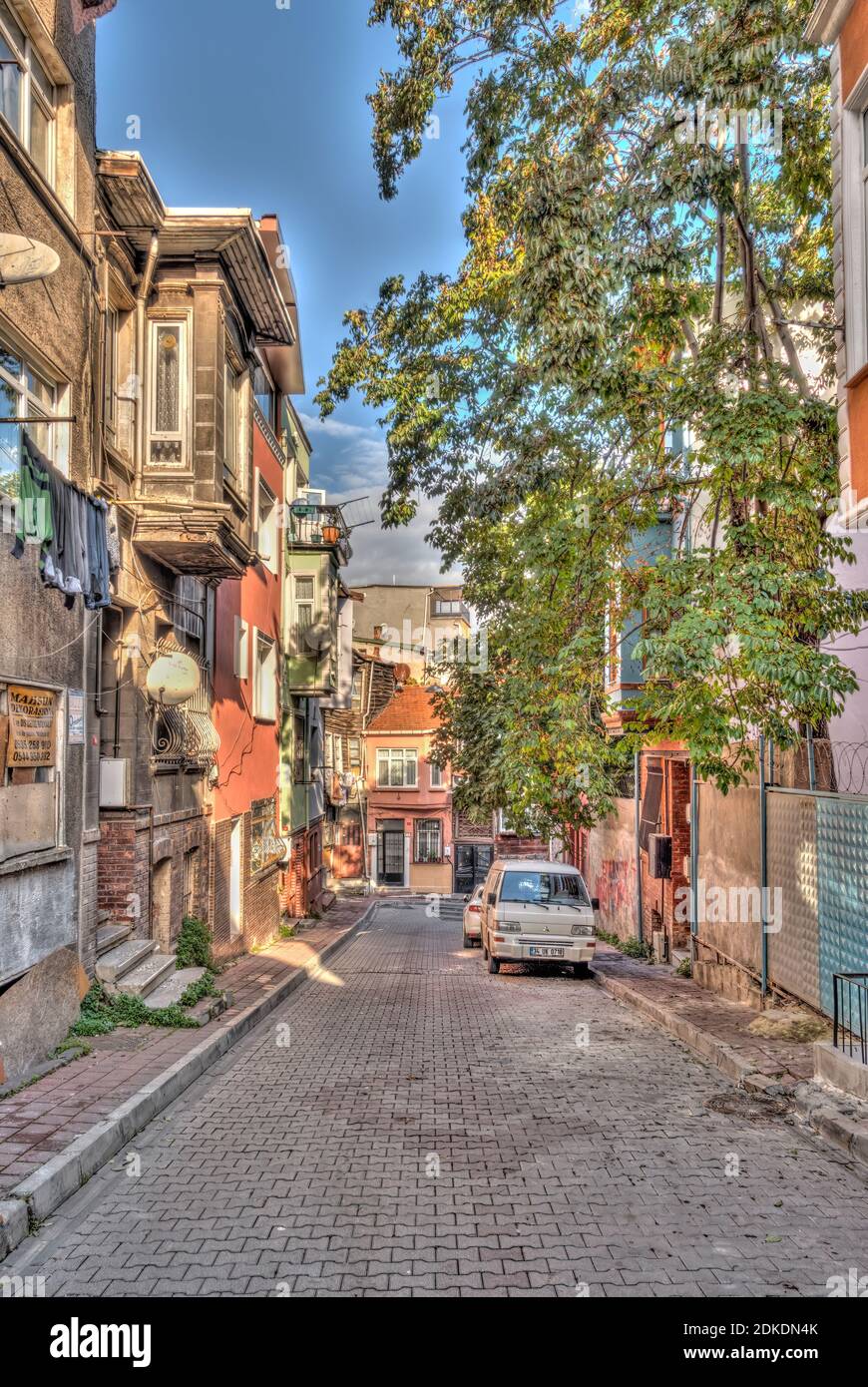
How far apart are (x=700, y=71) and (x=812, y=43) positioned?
3.63ft

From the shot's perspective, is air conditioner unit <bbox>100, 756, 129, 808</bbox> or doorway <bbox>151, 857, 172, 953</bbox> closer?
Result: air conditioner unit <bbox>100, 756, 129, 808</bbox>

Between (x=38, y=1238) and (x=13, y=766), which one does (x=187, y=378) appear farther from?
(x=38, y=1238)

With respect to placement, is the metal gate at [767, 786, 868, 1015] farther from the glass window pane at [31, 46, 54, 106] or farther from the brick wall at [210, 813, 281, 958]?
the glass window pane at [31, 46, 54, 106]

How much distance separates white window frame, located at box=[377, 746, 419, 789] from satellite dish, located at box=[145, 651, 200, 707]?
35003 millimetres

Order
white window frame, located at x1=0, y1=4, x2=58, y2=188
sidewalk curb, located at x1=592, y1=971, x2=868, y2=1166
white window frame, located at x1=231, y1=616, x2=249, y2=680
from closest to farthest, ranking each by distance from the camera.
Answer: sidewalk curb, located at x1=592, y1=971, x2=868, y2=1166 → white window frame, located at x1=0, y1=4, x2=58, y2=188 → white window frame, located at x1=231, y1=616, x2=249, y2=680

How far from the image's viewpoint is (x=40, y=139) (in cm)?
924

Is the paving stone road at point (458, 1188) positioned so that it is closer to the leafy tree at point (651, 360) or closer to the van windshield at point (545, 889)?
the leafy tree at point (651, 360)

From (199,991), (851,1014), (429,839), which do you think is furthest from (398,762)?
(851,1014)

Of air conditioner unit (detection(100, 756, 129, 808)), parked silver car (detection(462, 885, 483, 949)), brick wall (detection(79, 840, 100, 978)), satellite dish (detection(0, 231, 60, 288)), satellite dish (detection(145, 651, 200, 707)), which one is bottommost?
parked silver car (detection(462, 885, 483, 949))

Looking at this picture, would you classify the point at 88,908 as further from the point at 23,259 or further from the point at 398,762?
the point at 398,762

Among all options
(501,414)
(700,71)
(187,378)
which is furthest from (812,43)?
(187,378)

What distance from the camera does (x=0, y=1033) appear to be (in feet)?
23.9

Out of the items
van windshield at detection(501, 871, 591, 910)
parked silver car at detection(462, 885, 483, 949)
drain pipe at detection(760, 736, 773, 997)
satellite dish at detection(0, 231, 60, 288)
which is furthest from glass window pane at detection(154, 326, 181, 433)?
parked silver car at detection(462, 885, 483, 949)

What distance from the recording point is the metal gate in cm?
841
